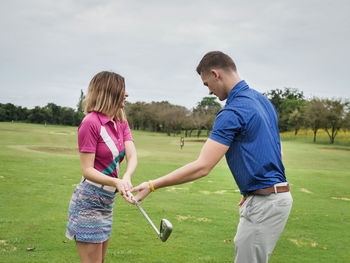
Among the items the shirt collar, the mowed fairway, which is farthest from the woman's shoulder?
the mowed fairway

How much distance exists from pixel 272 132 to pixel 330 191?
11.3m

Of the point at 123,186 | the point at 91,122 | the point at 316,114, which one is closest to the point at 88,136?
the point at 91,122

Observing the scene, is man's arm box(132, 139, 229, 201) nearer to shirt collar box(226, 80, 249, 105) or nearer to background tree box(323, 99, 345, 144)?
shirt collar box(226, 80, 249, 105)

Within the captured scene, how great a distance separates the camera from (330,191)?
1309 cm

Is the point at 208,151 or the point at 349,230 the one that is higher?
the point at 208,151

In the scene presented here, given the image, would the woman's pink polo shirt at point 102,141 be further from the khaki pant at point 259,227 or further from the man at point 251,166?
the khaki pant at point 259,227

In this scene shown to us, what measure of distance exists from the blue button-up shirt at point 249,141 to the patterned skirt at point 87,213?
4.29ft

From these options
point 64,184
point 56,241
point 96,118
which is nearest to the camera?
point 96,118

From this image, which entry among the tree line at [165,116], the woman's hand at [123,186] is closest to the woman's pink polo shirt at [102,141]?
the woman's hand at [123,186]

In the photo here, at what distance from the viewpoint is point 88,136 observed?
327 centimetres

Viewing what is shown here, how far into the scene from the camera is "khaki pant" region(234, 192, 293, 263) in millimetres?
3088

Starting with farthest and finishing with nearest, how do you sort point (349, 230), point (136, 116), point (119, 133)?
point (136, 116)
point (349, 230)
point (119, 133)

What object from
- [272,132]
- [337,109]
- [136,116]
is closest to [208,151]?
[272,132]

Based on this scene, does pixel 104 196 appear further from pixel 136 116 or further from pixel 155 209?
pixel 136 116
